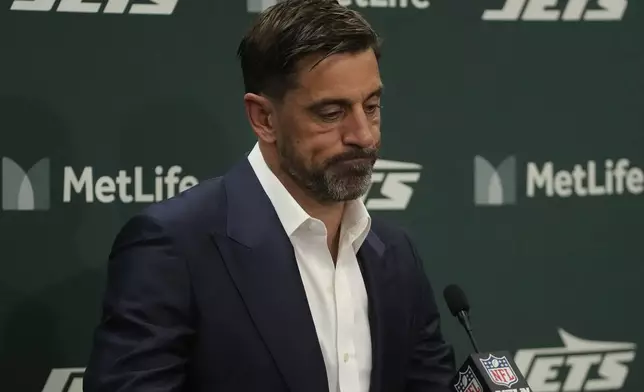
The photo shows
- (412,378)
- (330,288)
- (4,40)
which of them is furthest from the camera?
(4,40)

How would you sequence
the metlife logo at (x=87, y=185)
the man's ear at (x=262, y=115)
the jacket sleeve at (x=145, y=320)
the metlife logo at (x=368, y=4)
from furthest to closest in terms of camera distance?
the metlife logo at (x=368, y=4) < the metlife logo at (x=87, y=185) < the man's ear at (x=262, y=115) < the jacket sleeve at (x=145, y=320)

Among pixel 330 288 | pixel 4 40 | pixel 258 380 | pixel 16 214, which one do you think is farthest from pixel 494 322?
pixel 4 40

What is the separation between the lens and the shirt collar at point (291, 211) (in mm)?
1255

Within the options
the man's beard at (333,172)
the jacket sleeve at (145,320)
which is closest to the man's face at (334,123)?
the man's beard at (333,172)

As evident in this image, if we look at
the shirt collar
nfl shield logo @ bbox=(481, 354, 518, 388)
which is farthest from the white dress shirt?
nfl shield logo @ bbox=(481, 354, 518, 388)

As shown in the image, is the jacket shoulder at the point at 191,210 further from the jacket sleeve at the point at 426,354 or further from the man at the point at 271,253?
the jacket sleeve at the point at 426,354

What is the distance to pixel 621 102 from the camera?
6.44 ft

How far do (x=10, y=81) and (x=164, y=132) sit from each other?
307 millimetres

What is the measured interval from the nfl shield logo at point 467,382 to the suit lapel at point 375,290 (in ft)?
0.46

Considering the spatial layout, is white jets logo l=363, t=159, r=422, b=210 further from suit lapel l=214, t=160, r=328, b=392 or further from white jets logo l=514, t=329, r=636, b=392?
suit lapel l=214, t=160, r=328, b=392

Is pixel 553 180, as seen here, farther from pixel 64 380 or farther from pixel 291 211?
pixel 64 380

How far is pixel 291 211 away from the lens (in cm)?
126

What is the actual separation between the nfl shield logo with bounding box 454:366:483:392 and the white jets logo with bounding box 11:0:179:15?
0.95m

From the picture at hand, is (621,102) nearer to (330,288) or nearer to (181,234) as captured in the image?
(330,288)
